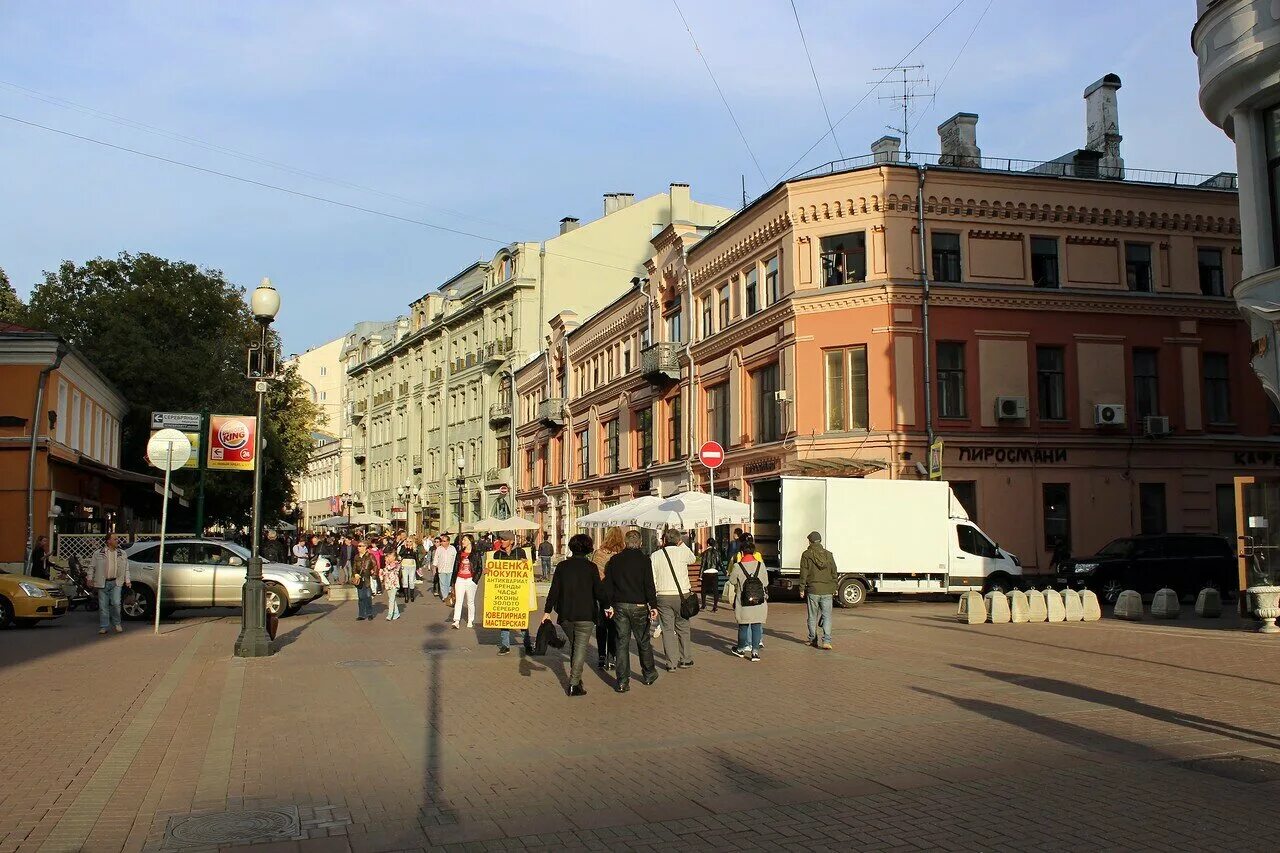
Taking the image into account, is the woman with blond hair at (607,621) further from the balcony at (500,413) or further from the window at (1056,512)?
the balcony at (500,413)

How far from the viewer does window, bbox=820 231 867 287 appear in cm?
3198

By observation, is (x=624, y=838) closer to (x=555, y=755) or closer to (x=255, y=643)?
(x=555, y=755)

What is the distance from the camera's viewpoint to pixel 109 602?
1923 cm

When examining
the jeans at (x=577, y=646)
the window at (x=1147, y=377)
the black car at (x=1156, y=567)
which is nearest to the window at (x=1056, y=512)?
the window at (x=1147, y=377)

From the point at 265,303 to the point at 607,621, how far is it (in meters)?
7.17

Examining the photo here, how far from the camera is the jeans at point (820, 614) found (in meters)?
16.0

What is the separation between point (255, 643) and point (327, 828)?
31.3 ft

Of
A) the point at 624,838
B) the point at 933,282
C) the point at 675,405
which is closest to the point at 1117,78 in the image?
the point at 933,282

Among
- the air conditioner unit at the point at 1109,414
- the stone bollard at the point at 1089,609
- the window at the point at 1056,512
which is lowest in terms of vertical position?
the stone bollard at the point at 1089,609

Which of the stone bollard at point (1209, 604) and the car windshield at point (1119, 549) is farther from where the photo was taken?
the car windshield at point (1119, 549)

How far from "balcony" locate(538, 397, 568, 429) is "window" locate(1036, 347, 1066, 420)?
27733 mm

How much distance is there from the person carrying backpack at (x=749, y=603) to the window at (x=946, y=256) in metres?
18.7

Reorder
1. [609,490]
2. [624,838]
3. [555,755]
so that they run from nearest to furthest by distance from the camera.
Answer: [624,838]
[555,755]
[609,490]

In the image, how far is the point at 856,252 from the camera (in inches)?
1264
